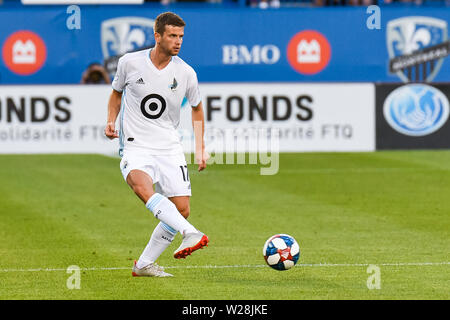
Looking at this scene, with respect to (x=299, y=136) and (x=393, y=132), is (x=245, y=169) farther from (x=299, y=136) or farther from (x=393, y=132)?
(x=393, y=132)

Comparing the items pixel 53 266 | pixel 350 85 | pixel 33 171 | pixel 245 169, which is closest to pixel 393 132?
pixel 350 85

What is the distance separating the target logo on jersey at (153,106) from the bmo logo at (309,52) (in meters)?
15.9

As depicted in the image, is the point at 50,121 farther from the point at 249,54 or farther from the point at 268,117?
the point at 249,54

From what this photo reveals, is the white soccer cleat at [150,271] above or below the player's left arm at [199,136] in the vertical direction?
below

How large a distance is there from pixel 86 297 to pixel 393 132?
1434 centimetres

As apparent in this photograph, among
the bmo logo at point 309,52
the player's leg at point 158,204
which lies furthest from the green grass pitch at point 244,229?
the bmo logo at point 309,52

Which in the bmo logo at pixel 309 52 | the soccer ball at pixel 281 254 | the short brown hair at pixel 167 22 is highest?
the short brown hair at pixel 167 22

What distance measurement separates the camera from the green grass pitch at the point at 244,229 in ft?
29.4

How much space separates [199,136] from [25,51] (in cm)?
1595

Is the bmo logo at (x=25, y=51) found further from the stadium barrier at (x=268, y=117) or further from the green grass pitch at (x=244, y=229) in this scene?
the green grass pitch at (x=244, y=229)

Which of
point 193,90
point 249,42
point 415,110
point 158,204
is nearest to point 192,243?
point 158,204

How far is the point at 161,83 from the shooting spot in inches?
367

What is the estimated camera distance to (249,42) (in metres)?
24.7

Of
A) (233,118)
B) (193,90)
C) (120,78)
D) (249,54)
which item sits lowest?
(233,118)
